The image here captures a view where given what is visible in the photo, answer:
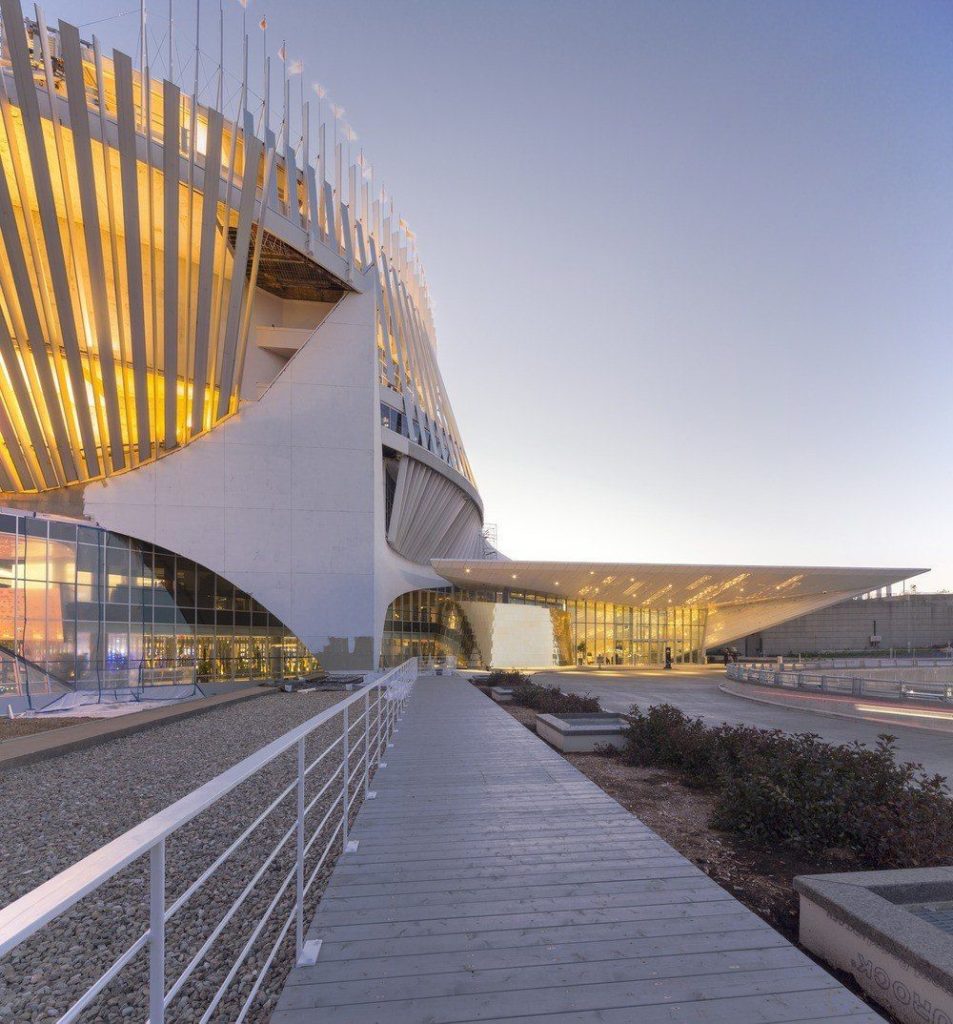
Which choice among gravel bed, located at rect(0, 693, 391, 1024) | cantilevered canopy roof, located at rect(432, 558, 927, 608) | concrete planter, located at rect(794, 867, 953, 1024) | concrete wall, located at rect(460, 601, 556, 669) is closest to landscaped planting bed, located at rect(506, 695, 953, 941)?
concrete planter, located at rect(794, 867, 953, 1024)

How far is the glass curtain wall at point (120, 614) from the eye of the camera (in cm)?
2042

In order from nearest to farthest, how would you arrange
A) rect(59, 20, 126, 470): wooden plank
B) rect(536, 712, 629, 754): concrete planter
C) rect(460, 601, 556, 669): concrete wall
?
rect(536, 712, 629, 754): concrete planter
rect(59, 20, 126, 470): wooden plank
rect(460, 601, 556, 669): concrete wall

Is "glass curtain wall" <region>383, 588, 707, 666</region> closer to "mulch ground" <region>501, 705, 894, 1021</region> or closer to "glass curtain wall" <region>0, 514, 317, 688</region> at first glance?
"glass curtain wall" <region>0, 514, 317, 688</region>

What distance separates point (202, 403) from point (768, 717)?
22.9 m

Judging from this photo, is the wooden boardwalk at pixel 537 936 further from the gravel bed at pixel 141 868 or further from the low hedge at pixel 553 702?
the low hedge at pixel 553 702

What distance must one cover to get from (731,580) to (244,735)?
3176 cm

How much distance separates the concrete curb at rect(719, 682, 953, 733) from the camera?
14.8 meters

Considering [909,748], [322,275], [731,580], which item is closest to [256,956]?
[909,748]

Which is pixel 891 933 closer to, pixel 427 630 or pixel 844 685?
pixel 844 685

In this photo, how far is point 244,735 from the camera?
504 inches

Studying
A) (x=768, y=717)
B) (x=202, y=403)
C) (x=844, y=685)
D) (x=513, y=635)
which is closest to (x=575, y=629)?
(x=513, y=635)

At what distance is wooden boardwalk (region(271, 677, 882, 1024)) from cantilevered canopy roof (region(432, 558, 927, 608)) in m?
28.5

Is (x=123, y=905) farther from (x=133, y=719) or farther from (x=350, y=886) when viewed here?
(x=133, y=719)

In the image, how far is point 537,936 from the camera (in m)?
3.54
